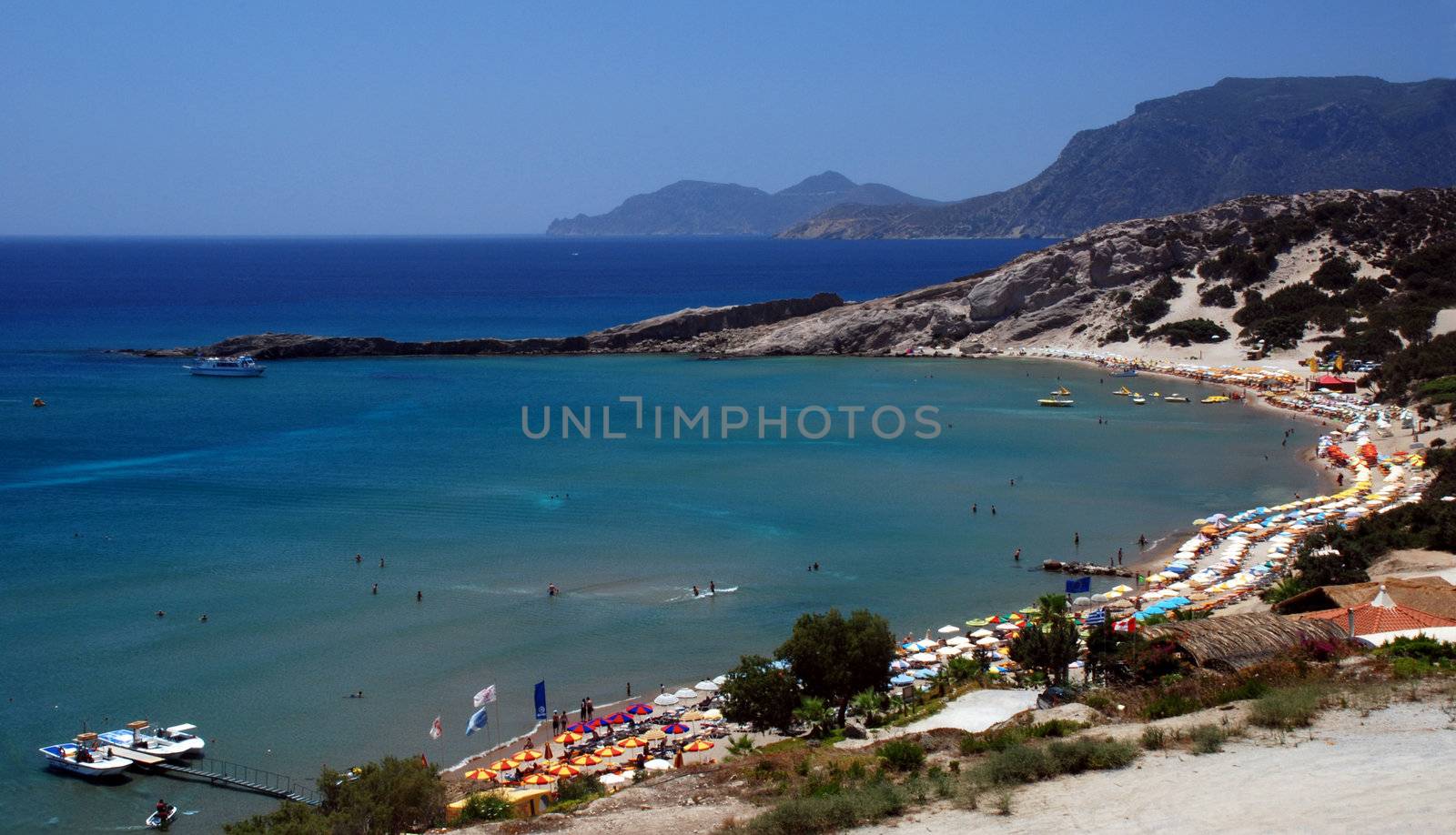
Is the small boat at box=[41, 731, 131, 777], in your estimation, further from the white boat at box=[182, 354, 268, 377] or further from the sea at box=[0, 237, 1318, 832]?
the white boat at box=[182, 354, 268, 377]

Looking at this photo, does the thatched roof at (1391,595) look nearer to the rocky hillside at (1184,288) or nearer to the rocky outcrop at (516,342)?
the rocky hillside at (1184,288)

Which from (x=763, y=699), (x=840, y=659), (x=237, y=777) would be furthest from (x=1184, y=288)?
(x=237, y=777)

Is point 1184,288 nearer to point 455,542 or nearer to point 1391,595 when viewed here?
point 455,542

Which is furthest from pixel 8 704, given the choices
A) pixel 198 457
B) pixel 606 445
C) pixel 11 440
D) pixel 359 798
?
pixel 11 440

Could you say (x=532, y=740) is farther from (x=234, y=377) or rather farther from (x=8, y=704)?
(x=234, y=377)

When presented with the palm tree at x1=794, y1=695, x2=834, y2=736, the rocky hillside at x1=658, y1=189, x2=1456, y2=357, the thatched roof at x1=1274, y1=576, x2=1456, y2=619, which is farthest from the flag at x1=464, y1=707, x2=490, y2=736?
the rocky hillside at x1=658, y1=189, x2=1456, y2=357
